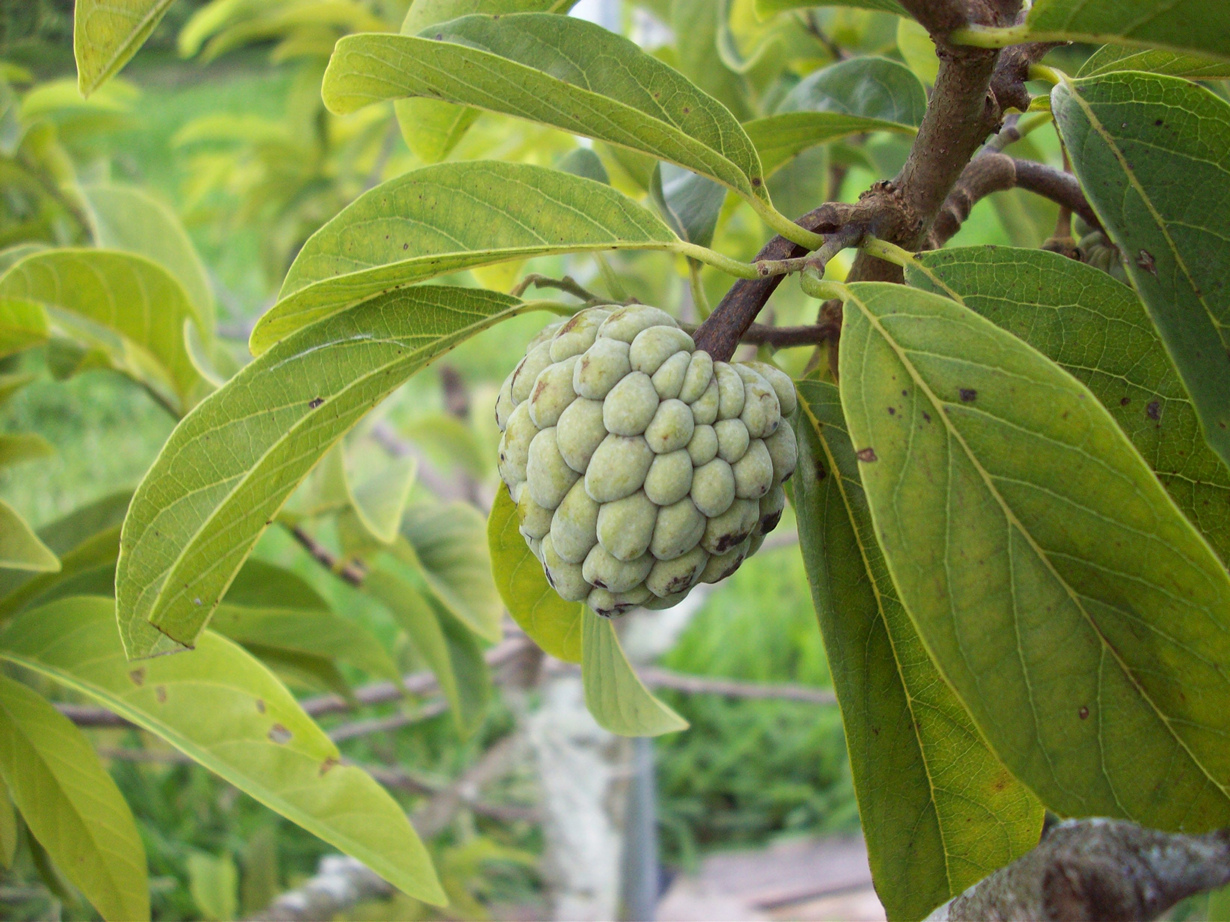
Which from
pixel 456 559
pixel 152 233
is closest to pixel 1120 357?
pixel 456 559

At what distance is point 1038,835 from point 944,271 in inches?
21.4

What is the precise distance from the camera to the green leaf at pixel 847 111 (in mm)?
1043

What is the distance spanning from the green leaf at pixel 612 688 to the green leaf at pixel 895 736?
267 millimetres

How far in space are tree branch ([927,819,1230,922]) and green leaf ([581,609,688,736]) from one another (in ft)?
1.25

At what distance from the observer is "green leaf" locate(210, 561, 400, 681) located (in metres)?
1.46

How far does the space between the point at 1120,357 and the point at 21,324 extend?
140cm

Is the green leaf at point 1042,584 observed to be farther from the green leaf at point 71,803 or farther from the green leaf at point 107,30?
the green leaf at point 71,803

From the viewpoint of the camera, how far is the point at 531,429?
2.62 ft

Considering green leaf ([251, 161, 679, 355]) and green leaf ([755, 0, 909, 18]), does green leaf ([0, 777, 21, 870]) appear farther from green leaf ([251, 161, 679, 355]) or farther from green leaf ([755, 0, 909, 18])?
green leaf ([755, 0, 909, 18])

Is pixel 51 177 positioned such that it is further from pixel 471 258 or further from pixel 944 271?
pixel 944 271

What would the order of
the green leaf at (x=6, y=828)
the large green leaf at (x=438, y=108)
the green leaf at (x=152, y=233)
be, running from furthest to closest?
the green leaf at (x=152, y=233)
the green leaf at (x=6, y=828)
the large green leaf at (x=438, y=108)

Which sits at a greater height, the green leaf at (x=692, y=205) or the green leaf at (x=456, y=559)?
the green leaf at (x=692, y=205)

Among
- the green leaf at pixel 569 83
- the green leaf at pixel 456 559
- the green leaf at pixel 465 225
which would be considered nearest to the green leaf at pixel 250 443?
the green leaf at pixel 465 225

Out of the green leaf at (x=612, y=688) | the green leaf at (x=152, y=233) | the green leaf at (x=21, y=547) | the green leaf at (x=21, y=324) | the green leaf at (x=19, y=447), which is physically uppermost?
the green leaf at (x=152, y=233)
